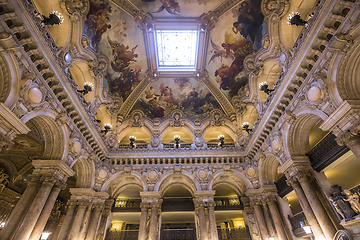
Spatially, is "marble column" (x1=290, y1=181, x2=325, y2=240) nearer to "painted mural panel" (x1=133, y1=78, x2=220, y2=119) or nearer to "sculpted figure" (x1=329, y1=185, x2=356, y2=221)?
"sculpted figure" (x1=329, y1=185, x2=356, y2=221)

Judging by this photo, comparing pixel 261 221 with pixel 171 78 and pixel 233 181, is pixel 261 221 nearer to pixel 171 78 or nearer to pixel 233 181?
pixel 233 181

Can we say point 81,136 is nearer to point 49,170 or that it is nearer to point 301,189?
point 49,170

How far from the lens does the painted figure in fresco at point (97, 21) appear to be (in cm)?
1113

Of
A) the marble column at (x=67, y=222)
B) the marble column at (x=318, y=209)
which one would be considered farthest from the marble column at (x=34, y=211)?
the marble column at (x=318, y=209)

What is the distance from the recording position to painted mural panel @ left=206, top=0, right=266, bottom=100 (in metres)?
11.8

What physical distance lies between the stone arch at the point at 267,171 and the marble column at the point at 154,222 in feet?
23.2

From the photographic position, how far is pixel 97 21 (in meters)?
11.5

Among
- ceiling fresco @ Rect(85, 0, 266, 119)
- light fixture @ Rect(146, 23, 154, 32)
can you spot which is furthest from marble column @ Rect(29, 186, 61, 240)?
light fixture @ Rect(146, 23, 154, 32)

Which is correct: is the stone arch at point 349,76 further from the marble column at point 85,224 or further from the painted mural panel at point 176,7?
the marble column at point 85,224

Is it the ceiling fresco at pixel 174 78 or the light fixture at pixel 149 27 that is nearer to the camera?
the ceiling fresco at pixel 174 78

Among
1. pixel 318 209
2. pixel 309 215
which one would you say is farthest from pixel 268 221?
pixel 318 209

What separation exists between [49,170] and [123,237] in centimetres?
669

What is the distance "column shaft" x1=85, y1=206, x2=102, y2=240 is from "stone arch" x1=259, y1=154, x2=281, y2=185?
10.8 metres

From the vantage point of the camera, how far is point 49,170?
9039mm
